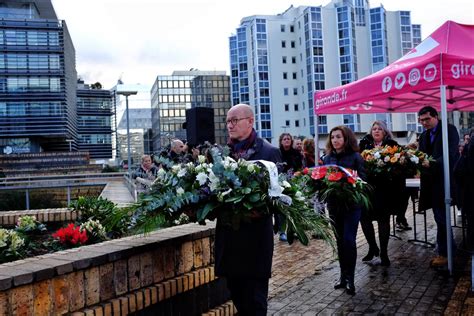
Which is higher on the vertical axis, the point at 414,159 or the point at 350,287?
the point at 414,159

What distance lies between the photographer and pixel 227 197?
9.79 ft

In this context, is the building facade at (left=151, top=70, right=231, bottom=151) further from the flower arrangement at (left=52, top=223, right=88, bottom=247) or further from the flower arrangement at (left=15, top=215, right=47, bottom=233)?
the flower arrangement at (left=52, top=223, right=88, bottom=247)

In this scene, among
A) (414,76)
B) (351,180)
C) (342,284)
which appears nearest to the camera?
(351,180)

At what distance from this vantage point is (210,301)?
409 cm

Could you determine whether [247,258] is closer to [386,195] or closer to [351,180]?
[351,180]

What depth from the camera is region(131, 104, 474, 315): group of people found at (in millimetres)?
3221

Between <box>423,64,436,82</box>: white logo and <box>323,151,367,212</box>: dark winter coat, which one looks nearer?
<box>323,151,367,212</box>: dark winter coat

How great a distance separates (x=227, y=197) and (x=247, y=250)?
459 mm

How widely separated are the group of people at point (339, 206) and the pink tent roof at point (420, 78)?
53 cm

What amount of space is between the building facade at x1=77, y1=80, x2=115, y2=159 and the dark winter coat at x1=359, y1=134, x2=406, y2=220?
8593 cm

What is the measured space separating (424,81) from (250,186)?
3838mm

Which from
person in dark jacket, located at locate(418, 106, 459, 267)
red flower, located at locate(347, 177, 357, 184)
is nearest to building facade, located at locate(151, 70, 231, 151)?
person in dark jacket, located at locate(418, 106, 459, 267)

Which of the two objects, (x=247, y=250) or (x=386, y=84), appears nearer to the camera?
(x=247, y=250)

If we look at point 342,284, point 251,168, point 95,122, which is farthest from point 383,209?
point 95,122
